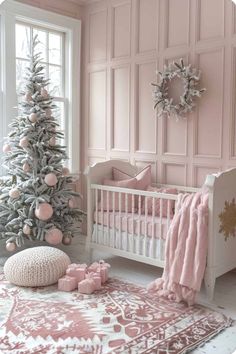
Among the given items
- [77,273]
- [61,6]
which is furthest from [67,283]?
[61,6]

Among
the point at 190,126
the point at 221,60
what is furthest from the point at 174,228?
the point at 221,60

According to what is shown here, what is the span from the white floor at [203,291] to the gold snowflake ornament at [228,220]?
1.47 feet

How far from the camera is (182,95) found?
3.87m

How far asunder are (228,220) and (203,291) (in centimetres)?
59

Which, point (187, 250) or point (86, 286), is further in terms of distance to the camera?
point (86, 286)

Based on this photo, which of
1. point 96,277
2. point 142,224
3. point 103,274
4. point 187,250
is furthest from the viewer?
point 142,224

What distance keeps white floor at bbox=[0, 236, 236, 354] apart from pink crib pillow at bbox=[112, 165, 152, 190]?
75 centimetres

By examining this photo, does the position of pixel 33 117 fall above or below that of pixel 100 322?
above

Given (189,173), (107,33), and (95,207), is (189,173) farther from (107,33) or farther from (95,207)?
(107,33)

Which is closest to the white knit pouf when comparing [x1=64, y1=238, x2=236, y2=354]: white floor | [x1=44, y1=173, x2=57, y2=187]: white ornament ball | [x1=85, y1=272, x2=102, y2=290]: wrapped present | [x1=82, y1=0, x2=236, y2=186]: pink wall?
[x1=85, y1=272, x2=102, y2=290]: wrapped present

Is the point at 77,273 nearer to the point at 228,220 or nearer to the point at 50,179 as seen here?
the point at 50,179

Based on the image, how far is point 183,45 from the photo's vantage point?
12.8 ft

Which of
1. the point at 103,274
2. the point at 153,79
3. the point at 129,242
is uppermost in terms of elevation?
the point at 153,79

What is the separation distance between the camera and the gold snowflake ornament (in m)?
3.11
